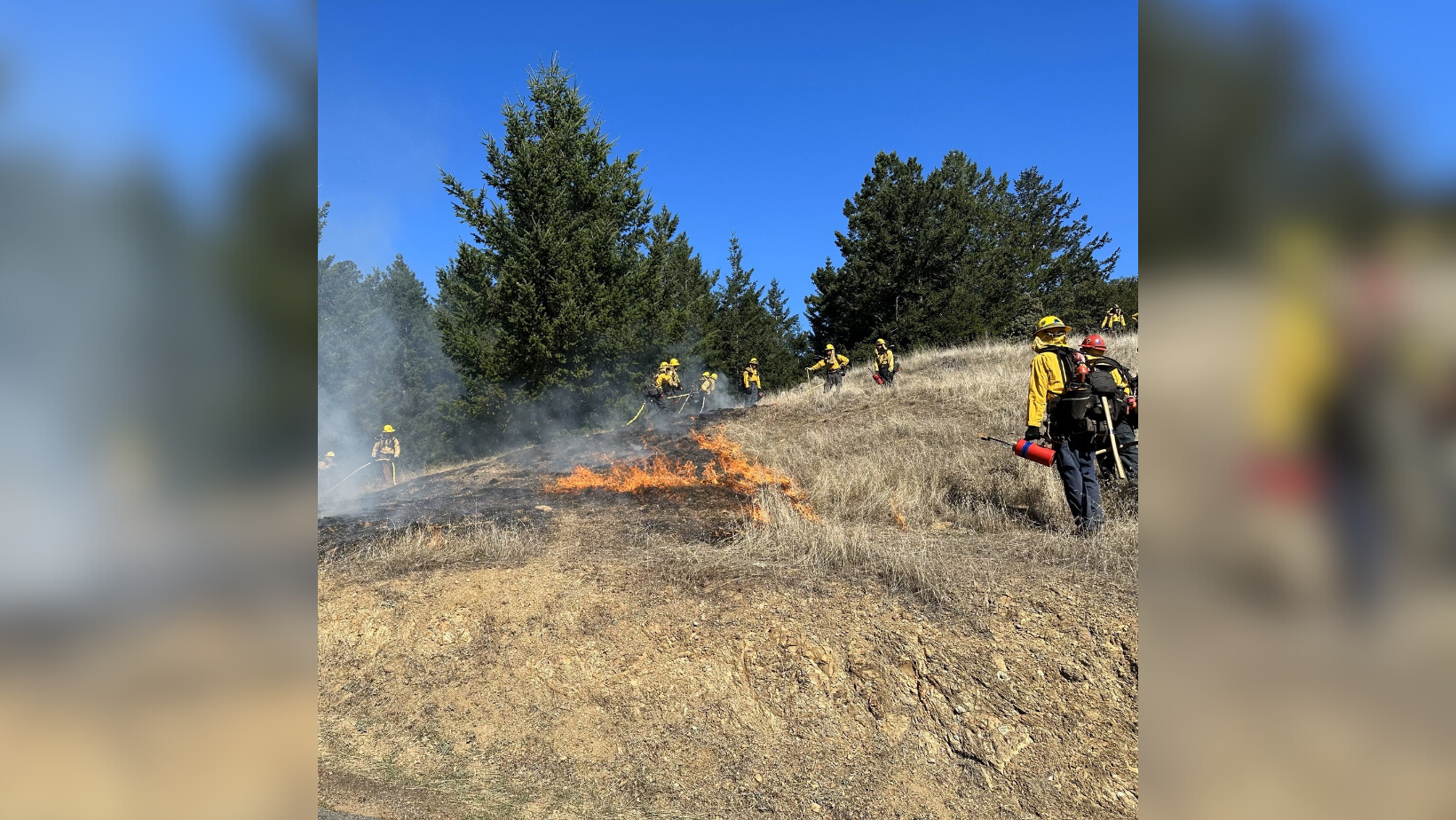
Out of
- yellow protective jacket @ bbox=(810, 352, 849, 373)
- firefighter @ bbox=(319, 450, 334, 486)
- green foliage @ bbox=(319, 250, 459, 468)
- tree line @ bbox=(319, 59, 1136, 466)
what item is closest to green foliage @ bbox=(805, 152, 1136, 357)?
tree line @ bbox=(319, 59, 1136, 466)

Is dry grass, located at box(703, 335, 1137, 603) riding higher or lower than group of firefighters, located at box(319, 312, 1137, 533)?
lower

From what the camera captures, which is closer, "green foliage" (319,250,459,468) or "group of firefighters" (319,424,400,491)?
"group of firefighters" (319,424,400,491)

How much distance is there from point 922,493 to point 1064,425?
2.02 m

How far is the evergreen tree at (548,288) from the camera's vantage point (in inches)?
802

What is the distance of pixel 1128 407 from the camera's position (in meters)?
7.48

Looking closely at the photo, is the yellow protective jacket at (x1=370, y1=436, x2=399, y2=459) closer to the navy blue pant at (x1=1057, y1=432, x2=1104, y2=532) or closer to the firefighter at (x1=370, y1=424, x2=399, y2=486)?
the firefighter at (x1=370, y1=424, x2=399, y2=486)

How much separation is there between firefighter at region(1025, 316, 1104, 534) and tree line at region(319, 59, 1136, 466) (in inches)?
410

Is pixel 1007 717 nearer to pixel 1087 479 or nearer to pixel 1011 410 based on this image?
pixel 1087 479

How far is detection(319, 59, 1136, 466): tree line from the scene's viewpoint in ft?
67.9

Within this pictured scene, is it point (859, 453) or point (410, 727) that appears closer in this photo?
point (410, 727)
